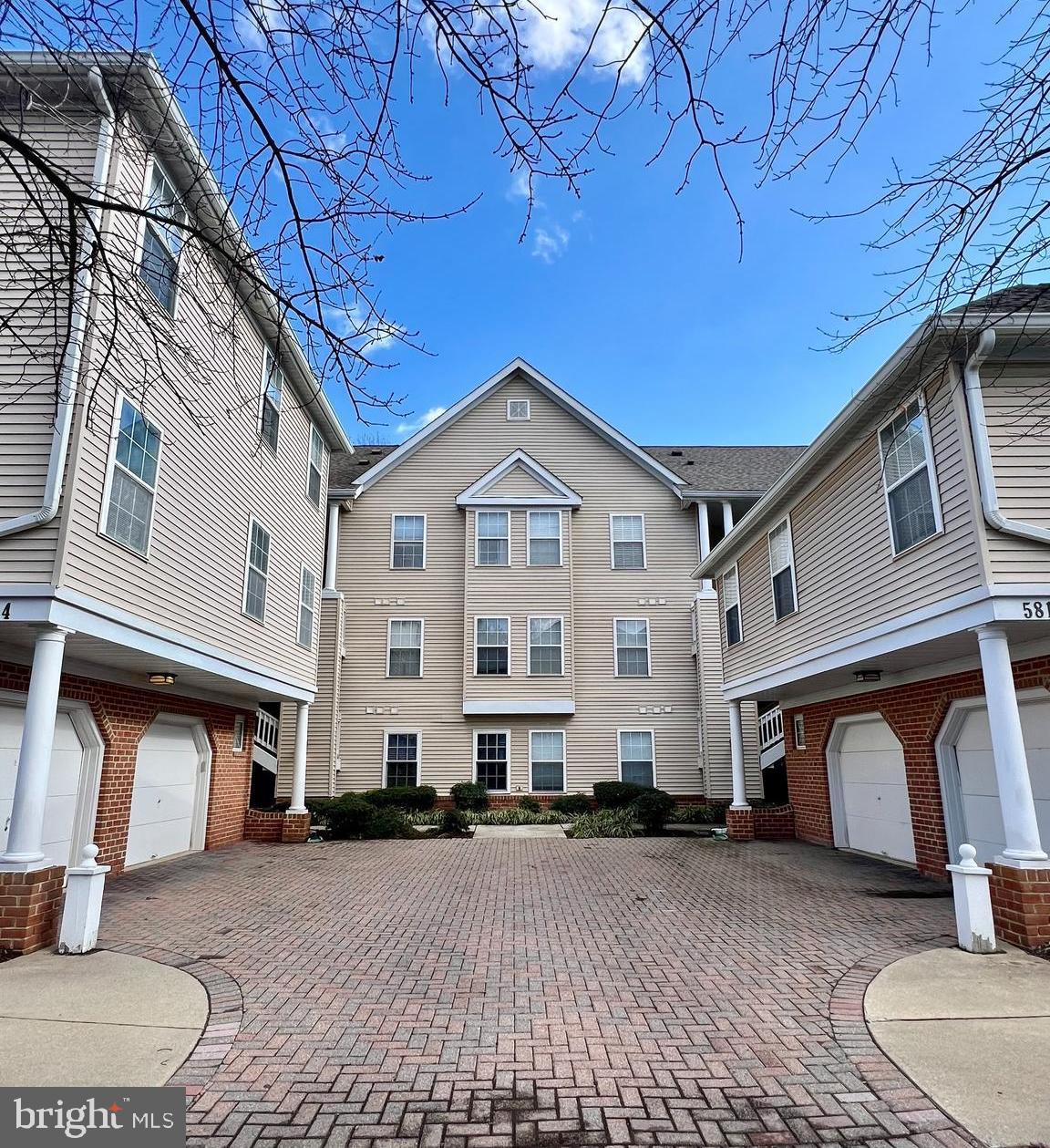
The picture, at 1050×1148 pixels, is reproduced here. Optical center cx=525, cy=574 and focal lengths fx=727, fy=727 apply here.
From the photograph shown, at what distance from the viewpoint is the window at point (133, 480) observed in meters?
7.83

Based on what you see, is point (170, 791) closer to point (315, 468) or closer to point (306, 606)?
point (306, 606)

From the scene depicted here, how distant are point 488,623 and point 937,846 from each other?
12.1m

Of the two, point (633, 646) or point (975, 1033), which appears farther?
point (633, 646)

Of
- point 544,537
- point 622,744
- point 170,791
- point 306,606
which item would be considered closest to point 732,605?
point 622,744

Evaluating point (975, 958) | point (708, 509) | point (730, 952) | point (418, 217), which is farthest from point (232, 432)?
point (708, 509)

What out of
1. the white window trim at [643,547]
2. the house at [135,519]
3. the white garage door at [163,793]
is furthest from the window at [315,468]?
the white window trim at [643,547]

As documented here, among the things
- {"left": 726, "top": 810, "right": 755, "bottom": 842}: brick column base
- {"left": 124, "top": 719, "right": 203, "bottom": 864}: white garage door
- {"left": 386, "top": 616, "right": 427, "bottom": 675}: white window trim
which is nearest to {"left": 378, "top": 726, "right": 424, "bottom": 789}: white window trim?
{"left": 386, "top": 616, "right": 427, "bottom": 675}: white window trim

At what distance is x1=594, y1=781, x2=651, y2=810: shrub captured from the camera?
1725 cm

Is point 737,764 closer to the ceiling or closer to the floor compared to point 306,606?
closer to the floor

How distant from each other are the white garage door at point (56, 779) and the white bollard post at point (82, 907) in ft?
7.26

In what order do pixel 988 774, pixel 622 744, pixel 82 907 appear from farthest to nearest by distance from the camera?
pixel 622 744 < pixel 988 774 < pixel 82 907

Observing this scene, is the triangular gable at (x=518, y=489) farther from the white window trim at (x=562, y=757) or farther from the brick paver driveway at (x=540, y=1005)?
the brick paver driveway at (x=540, y=1005)

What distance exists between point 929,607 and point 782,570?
191 inches

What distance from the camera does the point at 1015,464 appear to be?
703 centimetres
